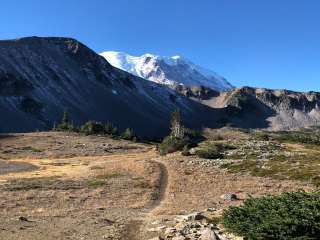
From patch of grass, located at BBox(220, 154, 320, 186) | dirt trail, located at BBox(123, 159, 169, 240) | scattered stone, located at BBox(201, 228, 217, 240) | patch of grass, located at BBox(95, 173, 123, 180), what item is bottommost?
patch of grass, located at BBox(95, 173, 123, 180)

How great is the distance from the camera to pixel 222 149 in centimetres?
10538

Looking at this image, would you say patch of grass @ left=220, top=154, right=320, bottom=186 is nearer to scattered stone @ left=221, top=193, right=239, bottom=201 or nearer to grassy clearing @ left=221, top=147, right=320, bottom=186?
grassy clearing @ left=221, top=147, right=320, bottom=186

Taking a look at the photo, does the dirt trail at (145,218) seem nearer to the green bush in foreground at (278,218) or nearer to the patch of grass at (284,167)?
the green bush in foreground at (278,218)

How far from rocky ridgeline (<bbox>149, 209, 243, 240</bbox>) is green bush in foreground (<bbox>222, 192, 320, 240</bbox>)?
79cm

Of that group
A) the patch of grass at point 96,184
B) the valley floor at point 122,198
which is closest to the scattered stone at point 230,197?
the valley floor at point 122,198

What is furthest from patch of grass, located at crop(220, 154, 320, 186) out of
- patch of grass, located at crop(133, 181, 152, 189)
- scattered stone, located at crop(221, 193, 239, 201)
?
patch of grass, located at crop(133, 181, 152, 189)

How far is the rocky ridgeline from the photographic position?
27.1 m

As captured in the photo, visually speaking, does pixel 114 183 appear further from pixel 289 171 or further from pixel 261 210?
pixel 261 210

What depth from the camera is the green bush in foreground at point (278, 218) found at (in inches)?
896

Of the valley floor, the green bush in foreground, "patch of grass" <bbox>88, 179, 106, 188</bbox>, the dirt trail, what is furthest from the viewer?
"patch of grass" <bbox>88, 179, 106, 188</bbox>

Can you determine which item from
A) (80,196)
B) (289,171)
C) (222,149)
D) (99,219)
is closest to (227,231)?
(99,219)

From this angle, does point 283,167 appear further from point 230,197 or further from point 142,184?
point 230,197

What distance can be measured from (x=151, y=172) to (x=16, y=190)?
24493 millimetres

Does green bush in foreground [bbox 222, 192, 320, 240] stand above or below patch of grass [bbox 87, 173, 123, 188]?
above
